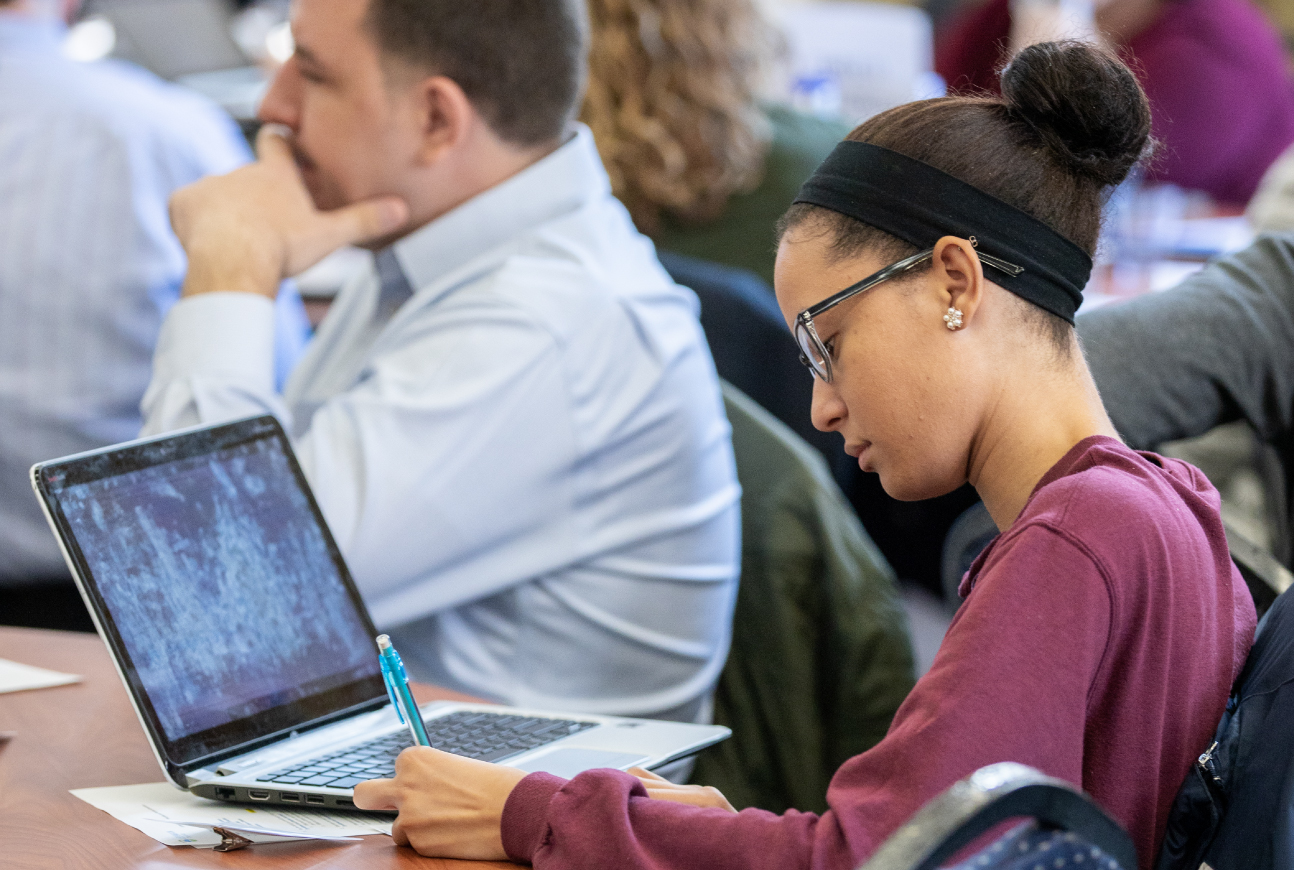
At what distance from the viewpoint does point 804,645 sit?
151cm

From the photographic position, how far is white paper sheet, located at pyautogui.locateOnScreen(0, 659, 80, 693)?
1202 millimetres

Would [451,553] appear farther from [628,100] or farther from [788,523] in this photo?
[628,100]

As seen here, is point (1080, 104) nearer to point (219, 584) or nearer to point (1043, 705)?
point (1043, 705)

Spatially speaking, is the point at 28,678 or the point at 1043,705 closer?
the point at 1043,705

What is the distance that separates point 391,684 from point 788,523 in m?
0.67

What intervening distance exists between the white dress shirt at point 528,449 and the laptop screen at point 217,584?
0.19 m

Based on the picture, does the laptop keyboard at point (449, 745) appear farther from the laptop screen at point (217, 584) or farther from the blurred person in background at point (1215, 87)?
the blurred person in background at point (1215, 87)

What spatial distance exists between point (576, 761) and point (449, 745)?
0.11m

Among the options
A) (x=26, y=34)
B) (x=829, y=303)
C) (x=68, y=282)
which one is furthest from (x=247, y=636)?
(x=26, y=34)

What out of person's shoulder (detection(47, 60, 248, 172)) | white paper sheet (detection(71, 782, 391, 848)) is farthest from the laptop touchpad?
person's shoulder (detection(47, 60, 248, 172))

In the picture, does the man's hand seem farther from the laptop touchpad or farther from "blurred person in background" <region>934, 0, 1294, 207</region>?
"blurred person in background" <region>934, 0, 1294, 207</region>

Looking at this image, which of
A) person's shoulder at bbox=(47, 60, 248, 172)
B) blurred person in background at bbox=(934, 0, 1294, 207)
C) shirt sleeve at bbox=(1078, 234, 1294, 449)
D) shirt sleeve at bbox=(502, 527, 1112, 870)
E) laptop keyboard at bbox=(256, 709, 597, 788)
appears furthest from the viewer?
blurred person in background at bbox=(934, 0, 1294, 207)

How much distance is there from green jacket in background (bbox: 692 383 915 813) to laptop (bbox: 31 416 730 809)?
0.44m

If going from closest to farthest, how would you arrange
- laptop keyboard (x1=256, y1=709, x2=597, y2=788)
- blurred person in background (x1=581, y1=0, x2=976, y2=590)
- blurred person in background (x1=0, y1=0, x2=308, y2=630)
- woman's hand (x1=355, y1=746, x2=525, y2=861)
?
woman's hand (x1=355, y1=746, x2=525, y2=861), laptop keyboard (x1=256, y1=709, x2=597, y2=788), blurred person in background (x1=0, y1=0, x2=308, y2=630), blurred person in background (x1=581, y1=0, x2=976, y2=590)
